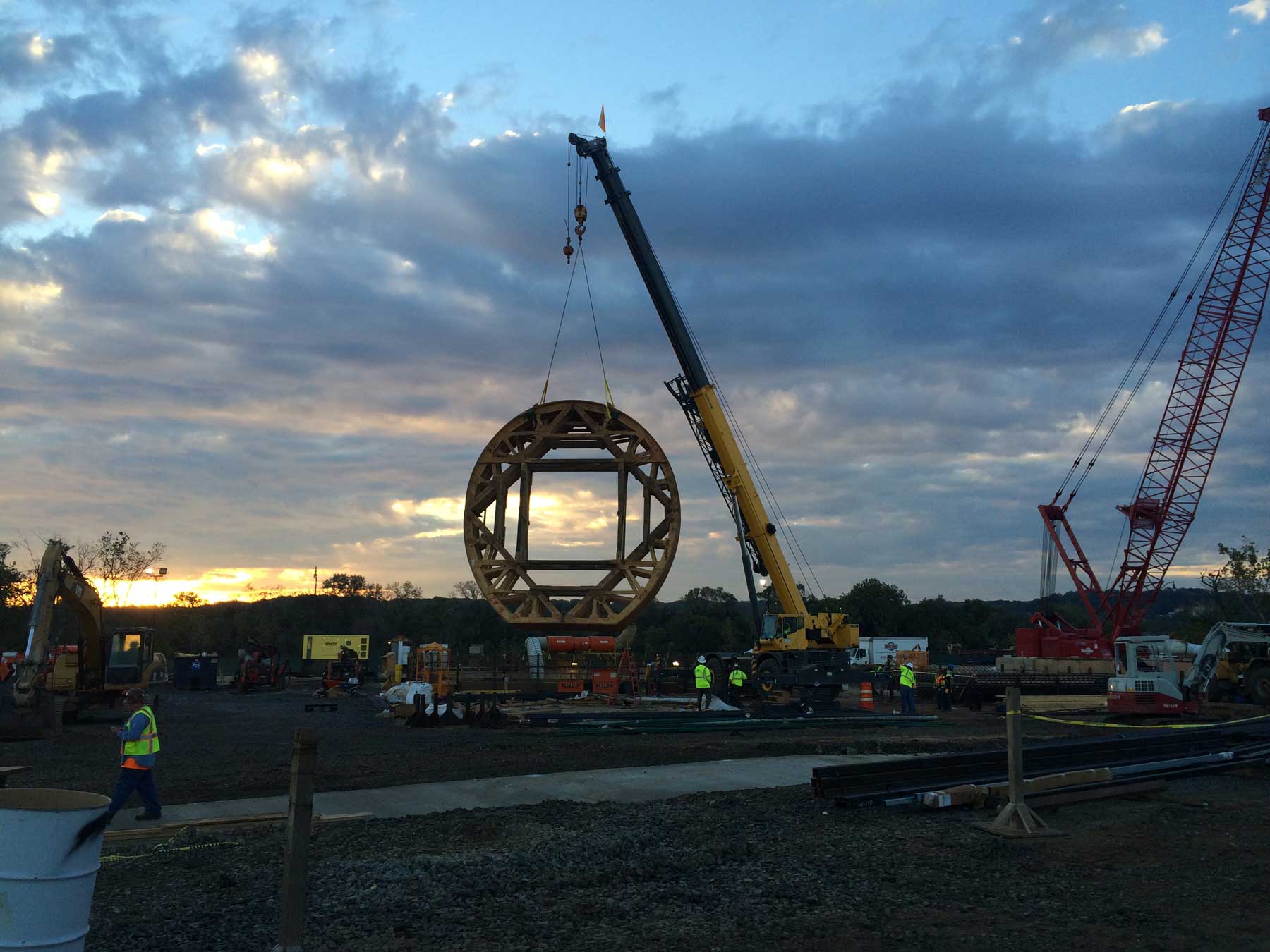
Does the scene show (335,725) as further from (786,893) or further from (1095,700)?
(1095,700)

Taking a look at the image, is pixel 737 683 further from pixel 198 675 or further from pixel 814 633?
pixel 198 675

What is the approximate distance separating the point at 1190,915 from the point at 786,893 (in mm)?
2967

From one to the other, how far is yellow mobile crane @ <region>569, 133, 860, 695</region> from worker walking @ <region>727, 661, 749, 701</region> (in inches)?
37.1

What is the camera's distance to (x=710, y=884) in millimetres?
7930

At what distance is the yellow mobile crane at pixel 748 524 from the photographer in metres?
29.0

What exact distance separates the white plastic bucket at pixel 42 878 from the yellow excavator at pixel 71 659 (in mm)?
17175

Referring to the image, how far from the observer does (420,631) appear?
91.7 meters

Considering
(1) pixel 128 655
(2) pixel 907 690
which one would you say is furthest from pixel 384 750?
(2) pixel 907 690

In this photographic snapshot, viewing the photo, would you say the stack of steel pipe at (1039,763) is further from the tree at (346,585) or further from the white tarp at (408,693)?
the tree at (346,585)

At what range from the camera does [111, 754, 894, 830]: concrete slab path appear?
11.0 meters

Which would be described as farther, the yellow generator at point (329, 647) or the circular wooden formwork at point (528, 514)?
the yellow generator at point (329, 647)

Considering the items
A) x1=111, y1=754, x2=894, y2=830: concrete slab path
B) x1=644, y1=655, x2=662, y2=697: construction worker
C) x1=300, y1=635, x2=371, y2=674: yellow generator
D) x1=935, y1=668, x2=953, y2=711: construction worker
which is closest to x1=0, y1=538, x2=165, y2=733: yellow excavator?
x1=111, y1=754, x2=894, y2=830: concrete slab path

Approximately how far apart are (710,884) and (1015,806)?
12.6ft

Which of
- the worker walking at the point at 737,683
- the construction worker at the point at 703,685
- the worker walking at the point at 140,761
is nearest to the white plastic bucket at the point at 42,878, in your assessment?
the worker walking at the point at 140,761
